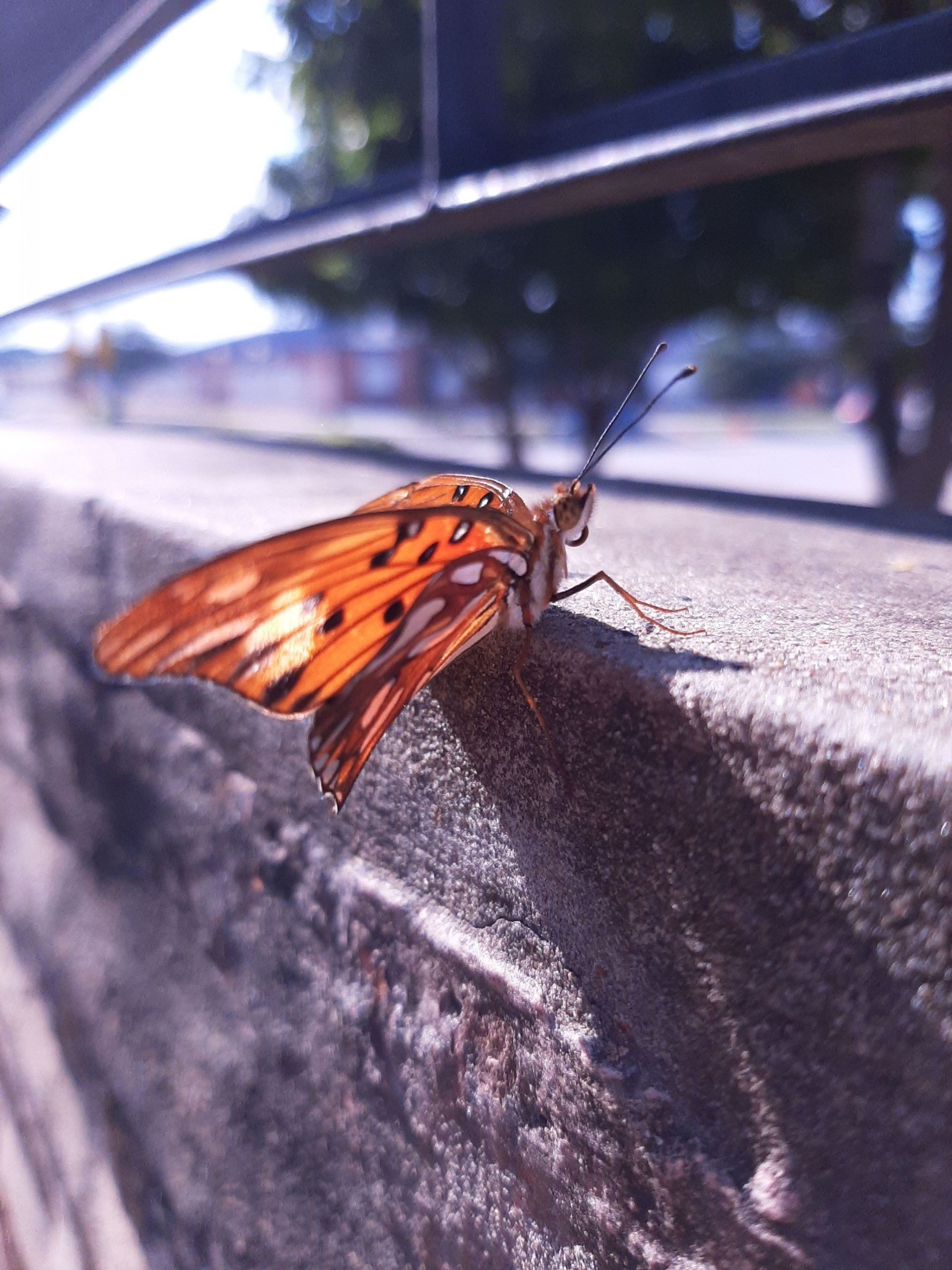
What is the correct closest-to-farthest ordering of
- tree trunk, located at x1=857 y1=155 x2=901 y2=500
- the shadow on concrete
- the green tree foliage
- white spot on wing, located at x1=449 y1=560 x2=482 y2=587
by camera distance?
the shadow on concrete
white spot on wing, located at x1=449 y1=560 x2=482 y2=587
tree trunk, located at x1=857 y1=155 x2=901 y2=500
the green tree foliage

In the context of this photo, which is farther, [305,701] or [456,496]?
[456,496]

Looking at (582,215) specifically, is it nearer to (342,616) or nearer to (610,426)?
(610,426)

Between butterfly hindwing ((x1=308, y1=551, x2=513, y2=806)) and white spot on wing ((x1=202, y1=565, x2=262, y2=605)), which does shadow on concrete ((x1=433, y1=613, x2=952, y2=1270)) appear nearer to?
butterfly hindwing ((x1=308, y1=551, x2=513, y2=806))

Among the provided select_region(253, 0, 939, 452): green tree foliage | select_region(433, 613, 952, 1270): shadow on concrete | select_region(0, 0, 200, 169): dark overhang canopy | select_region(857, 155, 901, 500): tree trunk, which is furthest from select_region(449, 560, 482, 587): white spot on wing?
select_region(857, 155, 901, 500): tree trunk

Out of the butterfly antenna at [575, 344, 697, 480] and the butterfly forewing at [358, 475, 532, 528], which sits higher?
the butterfly antenna at [575, 344, 697, 480]

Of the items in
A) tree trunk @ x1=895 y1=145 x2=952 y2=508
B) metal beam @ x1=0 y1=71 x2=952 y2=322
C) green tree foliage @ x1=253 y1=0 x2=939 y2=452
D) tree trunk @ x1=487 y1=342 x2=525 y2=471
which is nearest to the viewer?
metal beam @ x1=0 y1=71 x2=952 y2=322

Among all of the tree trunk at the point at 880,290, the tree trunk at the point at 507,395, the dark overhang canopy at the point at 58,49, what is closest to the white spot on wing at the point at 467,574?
the dark overhang canopy at the point at 58,49

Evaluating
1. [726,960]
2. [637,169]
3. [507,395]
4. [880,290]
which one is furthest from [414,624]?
[507,395]
